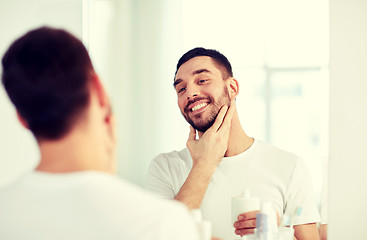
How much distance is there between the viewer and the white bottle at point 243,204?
1.17m

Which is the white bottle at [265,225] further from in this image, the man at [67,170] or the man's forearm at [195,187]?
the man at [67,170]

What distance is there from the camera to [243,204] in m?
1.17

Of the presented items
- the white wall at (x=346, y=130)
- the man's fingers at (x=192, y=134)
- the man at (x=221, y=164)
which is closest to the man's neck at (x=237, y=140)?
the man at (x=221, y=164)

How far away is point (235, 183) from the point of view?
121 cm

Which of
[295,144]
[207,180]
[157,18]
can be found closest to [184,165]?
[207,180]

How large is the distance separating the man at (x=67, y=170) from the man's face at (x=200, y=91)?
57 cm

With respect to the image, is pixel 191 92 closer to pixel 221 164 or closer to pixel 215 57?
pixel 215 57

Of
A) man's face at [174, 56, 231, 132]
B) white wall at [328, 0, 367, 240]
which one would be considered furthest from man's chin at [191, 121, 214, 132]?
white wall at [328, 0, 367, 240]

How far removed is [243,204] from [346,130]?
0.38 metres

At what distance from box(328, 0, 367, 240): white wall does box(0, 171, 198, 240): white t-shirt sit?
74cm

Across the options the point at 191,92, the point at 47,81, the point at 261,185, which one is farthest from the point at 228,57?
the point at 47,81

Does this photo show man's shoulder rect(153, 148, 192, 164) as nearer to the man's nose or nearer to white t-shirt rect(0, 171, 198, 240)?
the man's nose

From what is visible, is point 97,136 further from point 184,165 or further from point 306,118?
point 306,118

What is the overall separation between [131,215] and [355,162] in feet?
2.77
